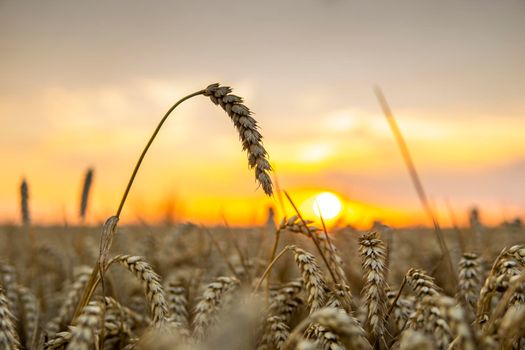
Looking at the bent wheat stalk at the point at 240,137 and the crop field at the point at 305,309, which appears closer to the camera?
the crop field at the point at 305,309

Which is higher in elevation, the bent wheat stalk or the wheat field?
the bent wheat stalk

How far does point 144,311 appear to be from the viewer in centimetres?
371

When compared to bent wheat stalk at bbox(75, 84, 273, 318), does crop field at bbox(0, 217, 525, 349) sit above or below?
below

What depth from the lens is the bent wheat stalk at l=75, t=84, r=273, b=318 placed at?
1959mm

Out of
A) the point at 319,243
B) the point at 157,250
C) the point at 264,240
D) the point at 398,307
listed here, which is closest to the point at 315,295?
the point at 319,243

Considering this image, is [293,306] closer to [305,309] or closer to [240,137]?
[305,309]

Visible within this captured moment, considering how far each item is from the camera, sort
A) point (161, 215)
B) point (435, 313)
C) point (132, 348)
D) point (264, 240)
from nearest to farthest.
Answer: point (435, 313)
point (132, 348)
point (264, 240)
point (161, 215)

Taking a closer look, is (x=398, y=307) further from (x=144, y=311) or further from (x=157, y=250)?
(x=157, y=250)

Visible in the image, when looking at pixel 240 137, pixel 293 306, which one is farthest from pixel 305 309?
pixel 240 137

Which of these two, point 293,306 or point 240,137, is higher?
point 240,137

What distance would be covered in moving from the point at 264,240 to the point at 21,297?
225 cm

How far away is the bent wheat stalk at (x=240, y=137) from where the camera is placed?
196 cm

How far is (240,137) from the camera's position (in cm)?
204

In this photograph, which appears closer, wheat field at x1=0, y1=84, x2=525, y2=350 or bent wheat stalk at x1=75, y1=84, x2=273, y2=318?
wheat field at x1=0, y1=84, x2=525, y2=350
